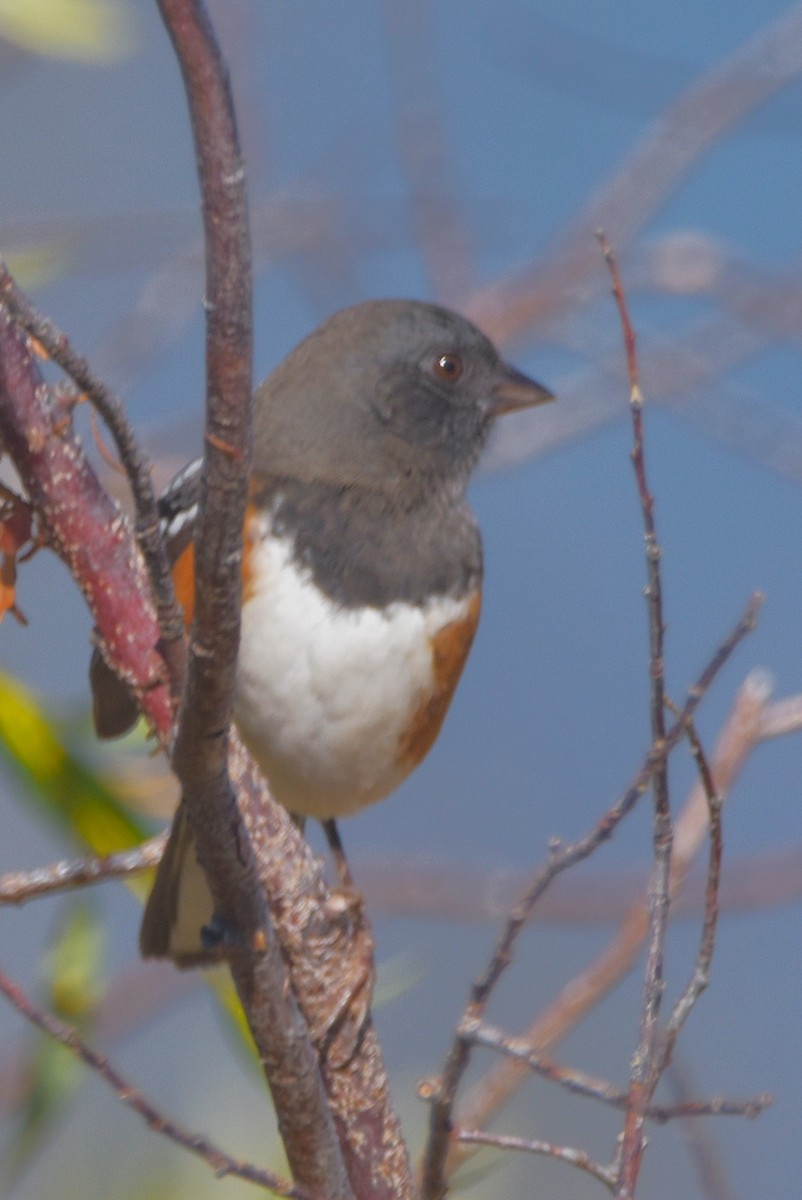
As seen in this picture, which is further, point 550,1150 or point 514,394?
point 514,394

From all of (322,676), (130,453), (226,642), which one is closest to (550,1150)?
(226,642)

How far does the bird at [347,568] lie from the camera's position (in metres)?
1.74

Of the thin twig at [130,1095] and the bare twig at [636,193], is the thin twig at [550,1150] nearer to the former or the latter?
the thin twig at [130,1095]

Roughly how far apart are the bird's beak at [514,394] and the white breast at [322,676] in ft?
1.41

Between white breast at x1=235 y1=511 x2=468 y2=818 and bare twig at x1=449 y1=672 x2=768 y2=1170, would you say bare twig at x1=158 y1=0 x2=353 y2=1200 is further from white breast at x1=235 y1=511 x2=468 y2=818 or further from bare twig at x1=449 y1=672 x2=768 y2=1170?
white breast at x1=235 y1=511 x2=468 y2=818

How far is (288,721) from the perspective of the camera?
180 cm

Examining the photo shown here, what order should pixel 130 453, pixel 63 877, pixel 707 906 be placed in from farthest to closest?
pixel 63 877 → pixel 707 906 → pixel 130 453

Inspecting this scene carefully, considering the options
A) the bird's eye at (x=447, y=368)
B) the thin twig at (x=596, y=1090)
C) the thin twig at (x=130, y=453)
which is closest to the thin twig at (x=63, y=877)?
the thin twig at (x=130, y=453)

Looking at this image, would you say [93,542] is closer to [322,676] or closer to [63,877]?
[63,877]

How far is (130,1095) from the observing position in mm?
1117

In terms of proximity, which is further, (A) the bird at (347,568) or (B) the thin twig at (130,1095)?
(A) the bird at (347,568)

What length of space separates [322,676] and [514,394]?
646 millimetres

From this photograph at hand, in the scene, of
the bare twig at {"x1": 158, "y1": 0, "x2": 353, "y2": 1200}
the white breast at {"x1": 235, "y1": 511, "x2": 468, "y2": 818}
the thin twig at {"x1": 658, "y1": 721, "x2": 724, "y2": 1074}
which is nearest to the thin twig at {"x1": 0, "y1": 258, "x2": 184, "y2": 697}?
the bare twig at {"x1": 158, "y1": 0, "x2": 353, "y2": 1200}

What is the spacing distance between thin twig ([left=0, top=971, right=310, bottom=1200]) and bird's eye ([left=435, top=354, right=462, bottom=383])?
47.7 inches
